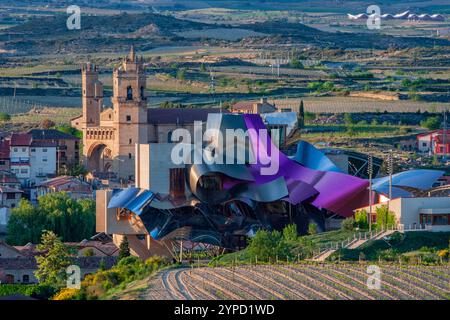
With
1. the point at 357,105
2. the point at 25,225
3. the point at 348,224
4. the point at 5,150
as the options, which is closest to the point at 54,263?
the point at 348,224

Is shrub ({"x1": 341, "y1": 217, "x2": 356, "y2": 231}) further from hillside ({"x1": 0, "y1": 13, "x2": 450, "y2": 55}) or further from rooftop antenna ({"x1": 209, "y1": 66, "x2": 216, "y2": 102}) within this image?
hillside ({"x1": 0, "y1": 13, "x2": 450, "y2": 55})

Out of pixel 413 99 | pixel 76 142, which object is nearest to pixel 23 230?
pixel 76 142

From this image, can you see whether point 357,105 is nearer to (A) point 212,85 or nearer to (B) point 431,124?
(B) point 431,124

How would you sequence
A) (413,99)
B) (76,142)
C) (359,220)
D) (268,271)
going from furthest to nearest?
(413,99)
(76,142)
(359,220)
(268,271)

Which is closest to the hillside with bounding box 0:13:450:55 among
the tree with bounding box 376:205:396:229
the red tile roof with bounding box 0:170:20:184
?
the red tile roof with bounding box 0:170:20:184

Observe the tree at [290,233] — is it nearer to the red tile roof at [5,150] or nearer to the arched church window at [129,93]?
the arched church window at [129,93]
